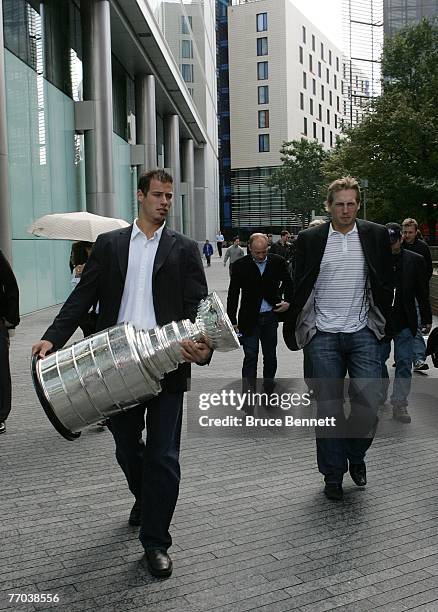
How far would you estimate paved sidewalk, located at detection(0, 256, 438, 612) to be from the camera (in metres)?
3.72

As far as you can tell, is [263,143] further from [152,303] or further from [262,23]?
[152,303]

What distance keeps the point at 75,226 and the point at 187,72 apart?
34.2 metres

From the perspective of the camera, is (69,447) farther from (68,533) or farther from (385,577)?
(385,577)

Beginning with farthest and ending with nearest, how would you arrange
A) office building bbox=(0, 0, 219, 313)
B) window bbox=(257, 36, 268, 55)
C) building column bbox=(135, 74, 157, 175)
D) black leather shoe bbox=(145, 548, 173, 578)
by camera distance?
window bbox=(257, 36, 268, 55) → building column bbox=(135, 74, 157, 175) → office building bbox=(0, 0, 219, 313) → black leather shoe bbox=(145, 548, 173, 578)

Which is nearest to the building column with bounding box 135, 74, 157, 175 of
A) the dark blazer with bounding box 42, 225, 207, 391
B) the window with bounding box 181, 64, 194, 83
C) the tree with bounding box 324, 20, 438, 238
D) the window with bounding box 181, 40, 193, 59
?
the window with bounding box 181, 64, 194, 83

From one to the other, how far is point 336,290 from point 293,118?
91.1 meters

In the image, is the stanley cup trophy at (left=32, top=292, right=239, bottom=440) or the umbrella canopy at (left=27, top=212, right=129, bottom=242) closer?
the stanley cup trophy at (left=32, top=292, right=239, bottom=440)

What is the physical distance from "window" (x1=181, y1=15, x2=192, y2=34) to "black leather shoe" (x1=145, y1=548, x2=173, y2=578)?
39.4 m

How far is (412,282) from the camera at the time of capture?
25.7ft

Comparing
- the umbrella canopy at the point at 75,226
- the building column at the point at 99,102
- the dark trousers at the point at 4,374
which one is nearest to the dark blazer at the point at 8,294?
the dark trousers at the point at 4,374

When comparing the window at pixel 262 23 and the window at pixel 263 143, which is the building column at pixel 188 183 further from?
the window at pixel 262 23

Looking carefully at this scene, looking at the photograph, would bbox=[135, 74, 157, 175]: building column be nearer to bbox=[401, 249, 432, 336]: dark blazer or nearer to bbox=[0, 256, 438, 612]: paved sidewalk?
bbox=[401, 249, 432, 336]: dark blazer

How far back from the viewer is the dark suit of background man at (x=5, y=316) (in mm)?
6914

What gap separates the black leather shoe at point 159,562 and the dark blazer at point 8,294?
139 inches
